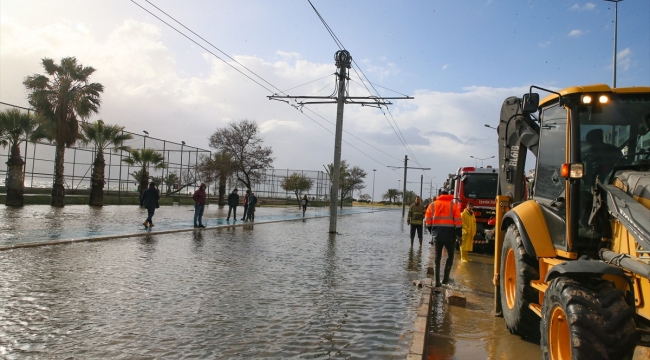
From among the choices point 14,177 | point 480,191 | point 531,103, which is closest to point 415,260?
point 480,191

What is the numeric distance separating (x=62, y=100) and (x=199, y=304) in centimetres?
2645

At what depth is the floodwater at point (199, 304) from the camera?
5.39 metres

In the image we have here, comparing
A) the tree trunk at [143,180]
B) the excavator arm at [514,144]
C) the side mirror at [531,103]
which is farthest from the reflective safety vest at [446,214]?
the tree trunk at [143,180]

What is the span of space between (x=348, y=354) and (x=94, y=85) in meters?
29.3

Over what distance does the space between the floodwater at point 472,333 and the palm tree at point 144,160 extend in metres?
Result: 32.9

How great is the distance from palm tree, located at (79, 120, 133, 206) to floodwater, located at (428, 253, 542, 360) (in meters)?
28.7

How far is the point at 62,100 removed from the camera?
2970 cm

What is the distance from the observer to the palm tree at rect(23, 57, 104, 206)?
1141 inches

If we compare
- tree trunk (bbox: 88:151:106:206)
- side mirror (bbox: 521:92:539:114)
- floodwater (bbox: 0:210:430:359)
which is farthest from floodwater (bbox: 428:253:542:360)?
tree trunk (bbox: 88:151:106:206)

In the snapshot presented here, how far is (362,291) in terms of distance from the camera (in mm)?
8898

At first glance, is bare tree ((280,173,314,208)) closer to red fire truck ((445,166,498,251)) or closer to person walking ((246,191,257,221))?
person walking ((246,191,257,221))

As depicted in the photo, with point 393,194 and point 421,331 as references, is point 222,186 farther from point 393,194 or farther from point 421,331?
point 393,194

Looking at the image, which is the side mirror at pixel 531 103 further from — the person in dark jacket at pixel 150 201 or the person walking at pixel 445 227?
the person in dark jacket at pixel 150 201

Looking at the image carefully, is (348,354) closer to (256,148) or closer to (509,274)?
(509,274)
